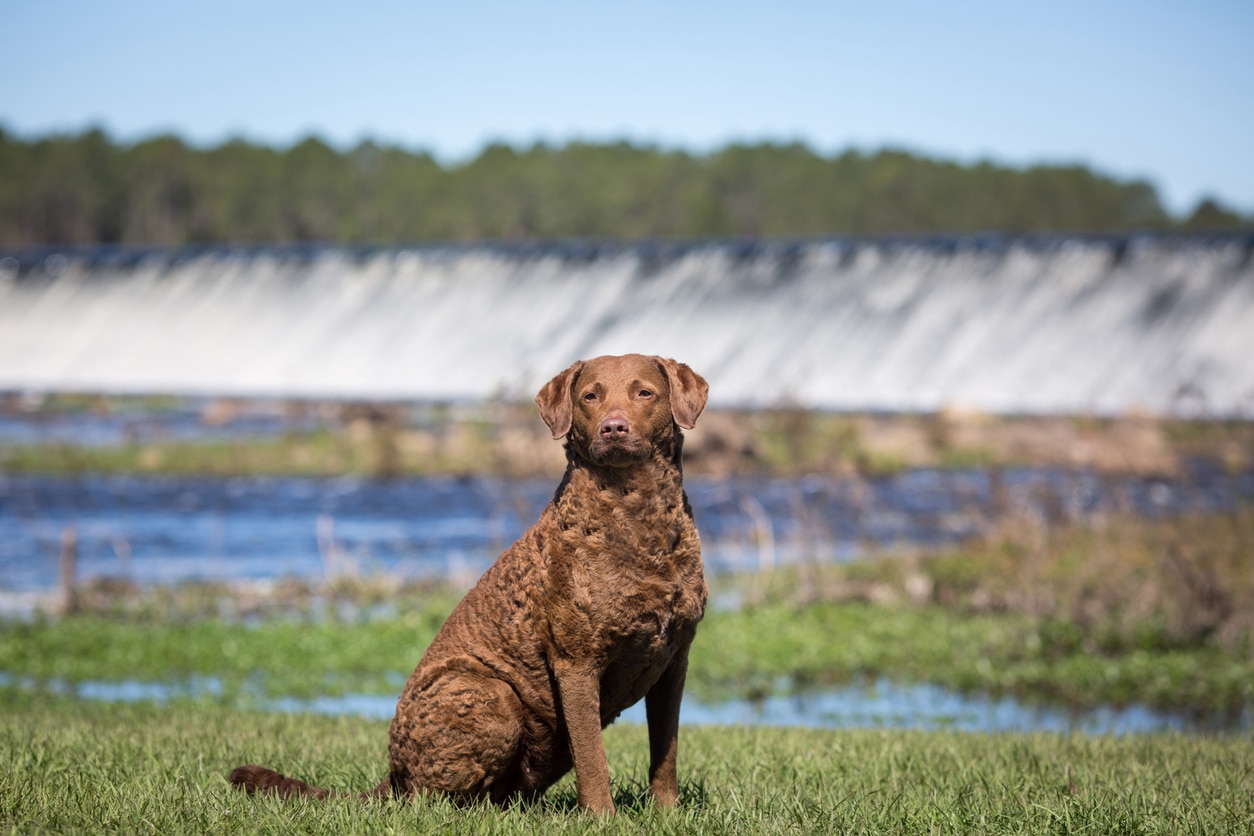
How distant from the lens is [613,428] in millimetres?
4203

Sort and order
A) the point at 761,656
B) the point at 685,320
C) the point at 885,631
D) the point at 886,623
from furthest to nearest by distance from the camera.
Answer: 1. the point at 685,320
2. the point at 886,623
3. the point at 885,631
4. the point at 761,656

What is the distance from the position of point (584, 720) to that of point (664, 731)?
402 millimetres

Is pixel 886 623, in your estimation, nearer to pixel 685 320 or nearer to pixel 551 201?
pixel 685 320

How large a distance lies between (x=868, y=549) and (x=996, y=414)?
13528 mm

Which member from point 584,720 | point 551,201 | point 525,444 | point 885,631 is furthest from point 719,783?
point 551,201

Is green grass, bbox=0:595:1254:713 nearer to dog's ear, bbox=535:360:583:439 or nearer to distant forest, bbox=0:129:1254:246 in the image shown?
dog's ear, bbox=535:360:583:439

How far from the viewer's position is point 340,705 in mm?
10359

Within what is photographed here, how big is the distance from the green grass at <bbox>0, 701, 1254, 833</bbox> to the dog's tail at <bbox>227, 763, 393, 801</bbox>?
0.23 ft

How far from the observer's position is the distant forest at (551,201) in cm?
8169

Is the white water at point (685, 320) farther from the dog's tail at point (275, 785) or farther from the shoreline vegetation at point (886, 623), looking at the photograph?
the dog's tail at point (275, 785)

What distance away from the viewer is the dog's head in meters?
4.24

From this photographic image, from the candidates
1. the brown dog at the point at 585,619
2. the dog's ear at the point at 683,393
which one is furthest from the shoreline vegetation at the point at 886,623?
the dog's ear at the point at 683,393

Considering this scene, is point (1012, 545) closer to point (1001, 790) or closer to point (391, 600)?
point (391, 600)

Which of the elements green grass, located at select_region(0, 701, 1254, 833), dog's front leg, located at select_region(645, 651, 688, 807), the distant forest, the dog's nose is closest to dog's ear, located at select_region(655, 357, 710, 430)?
the dog's nose
